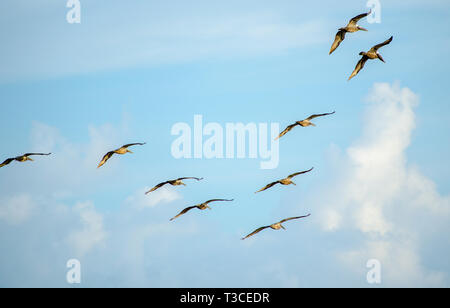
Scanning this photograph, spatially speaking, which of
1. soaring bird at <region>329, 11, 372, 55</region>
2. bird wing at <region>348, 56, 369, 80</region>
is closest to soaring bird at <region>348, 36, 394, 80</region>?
bird wing at <region>348, 56, 369, 80</region>

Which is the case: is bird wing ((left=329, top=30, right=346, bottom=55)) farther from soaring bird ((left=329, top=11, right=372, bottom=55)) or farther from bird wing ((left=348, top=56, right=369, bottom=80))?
bird wing ((left=348, top=56, right=369, bottom=80))

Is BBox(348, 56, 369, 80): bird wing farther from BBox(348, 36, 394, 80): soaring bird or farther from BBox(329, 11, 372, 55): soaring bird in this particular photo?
BBox(329, 11, 372, 55): soaring bird

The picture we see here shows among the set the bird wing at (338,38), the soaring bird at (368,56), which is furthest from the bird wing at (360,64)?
the bird wing at (338,38)

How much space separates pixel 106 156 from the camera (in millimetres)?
94438

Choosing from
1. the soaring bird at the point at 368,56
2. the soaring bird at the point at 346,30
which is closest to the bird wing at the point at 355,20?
the soaring bird at the point at 346,30

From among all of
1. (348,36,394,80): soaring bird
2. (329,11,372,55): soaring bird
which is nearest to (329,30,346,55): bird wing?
(329,11,372,55): soaring bird

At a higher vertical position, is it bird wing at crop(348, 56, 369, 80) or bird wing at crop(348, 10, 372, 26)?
bird wing at crop(348, 10, 372, 26)

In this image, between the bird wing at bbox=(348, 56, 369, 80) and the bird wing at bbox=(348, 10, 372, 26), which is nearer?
the bird wing at bbox=(348, 10, 372, 26)

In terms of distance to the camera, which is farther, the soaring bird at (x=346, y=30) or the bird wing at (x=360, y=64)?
the bird wing at (x=360, y=64)

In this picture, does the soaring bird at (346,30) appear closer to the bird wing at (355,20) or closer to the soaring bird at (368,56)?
the bird wing at (355,20)

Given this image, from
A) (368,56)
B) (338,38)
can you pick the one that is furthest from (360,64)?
(338,38)

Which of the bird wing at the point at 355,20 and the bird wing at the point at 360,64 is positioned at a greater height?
the bird wing at the point at 355,20
